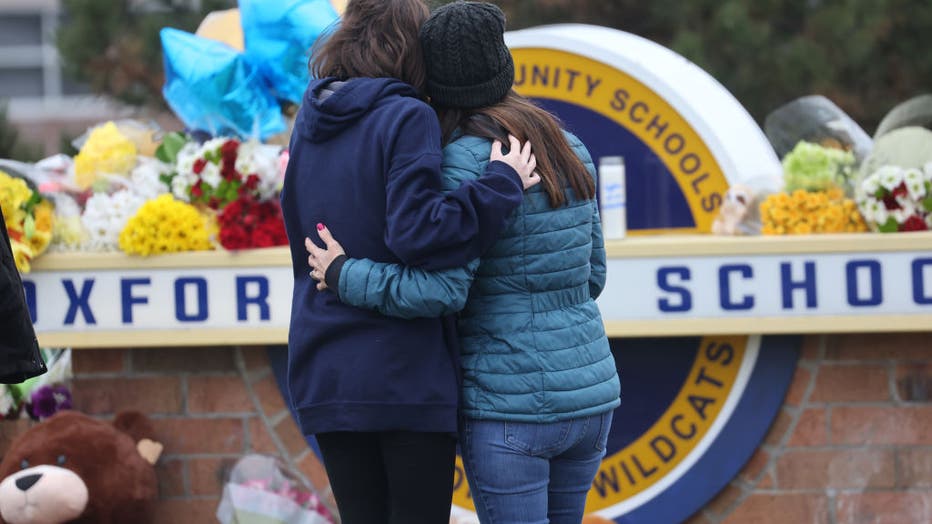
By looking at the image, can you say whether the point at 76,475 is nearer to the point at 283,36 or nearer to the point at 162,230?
the point at 162,230

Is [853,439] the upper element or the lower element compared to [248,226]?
lower

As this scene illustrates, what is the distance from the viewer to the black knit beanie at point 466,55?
2748 millimetres

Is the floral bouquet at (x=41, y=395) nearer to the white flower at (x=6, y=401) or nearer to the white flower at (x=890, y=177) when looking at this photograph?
the white flower at (x=6, y=401)

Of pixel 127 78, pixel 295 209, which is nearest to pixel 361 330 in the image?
pixel 295 209

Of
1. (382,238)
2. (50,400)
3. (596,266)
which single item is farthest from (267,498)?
(382,238)

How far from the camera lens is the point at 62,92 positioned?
1939 centimetres

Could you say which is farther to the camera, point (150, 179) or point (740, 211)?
point (150, 179)

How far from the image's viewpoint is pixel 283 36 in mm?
4633

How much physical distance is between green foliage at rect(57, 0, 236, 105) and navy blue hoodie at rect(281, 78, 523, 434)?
20.9 feet

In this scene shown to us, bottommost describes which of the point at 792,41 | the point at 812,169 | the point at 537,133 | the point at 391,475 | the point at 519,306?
the point at 391,475

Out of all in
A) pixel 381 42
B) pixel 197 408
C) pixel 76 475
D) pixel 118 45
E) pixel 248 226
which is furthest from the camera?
pixel 118 45

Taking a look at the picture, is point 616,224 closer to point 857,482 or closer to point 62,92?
point 857,482

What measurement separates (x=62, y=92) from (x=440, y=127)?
57.7 ft

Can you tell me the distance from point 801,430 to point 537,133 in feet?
6.45
